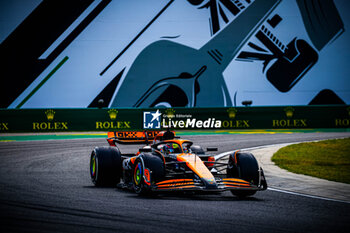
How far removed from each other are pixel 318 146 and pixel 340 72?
17.5 meters

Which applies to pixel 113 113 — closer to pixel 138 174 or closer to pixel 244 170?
pixel 138 174

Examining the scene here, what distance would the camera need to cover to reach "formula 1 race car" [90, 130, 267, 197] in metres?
8.33

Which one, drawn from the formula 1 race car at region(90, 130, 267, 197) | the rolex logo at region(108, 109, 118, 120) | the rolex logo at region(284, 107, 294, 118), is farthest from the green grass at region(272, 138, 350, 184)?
the rolex logo at region(108, 109, 118, 120)

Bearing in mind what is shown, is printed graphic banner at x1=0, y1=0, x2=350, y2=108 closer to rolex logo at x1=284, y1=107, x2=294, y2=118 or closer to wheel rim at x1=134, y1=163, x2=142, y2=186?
rolex logo at x1=284, y1=107, x2=294, y2=118

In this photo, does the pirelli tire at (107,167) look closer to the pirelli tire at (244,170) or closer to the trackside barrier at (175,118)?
the pirelli tire at (244,170)

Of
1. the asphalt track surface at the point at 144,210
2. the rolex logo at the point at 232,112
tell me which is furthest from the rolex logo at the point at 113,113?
the asphalt track surface at the point at 144,210

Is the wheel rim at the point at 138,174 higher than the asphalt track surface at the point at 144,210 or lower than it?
higher

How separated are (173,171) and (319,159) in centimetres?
712

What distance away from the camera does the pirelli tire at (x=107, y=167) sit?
398 inches

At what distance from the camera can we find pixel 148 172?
8570 millimetres

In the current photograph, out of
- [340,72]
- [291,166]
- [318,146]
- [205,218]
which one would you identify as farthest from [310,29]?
[205,218]

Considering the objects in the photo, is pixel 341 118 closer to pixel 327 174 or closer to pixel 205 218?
pixel 327 174

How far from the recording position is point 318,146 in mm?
18594

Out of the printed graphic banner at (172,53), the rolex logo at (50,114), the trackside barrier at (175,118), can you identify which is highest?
the printed graphic banner at (172,53)
